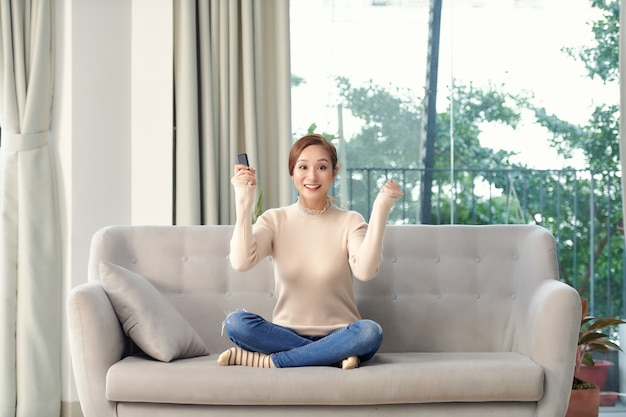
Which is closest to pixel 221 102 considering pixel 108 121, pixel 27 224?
pixel 108 121

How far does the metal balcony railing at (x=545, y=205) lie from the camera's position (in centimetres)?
459

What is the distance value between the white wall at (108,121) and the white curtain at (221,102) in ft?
0.26

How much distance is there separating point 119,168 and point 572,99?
7.53 ft

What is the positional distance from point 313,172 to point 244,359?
0.66 meters

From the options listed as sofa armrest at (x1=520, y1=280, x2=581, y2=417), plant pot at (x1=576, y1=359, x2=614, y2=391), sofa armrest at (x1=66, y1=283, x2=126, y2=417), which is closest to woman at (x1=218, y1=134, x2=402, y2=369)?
sofa armrest at (x1=66, y1=283, x2=126, y2=417)

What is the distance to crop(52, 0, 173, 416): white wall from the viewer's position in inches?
159

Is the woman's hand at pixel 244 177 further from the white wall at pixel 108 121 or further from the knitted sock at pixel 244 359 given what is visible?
the white wall at pixel 108 121

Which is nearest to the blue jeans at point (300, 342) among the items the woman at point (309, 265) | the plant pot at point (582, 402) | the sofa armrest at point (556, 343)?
the woman at point (309, 265)

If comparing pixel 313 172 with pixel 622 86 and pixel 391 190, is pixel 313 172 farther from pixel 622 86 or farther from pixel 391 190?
pixel 622 86

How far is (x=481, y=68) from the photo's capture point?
15.0 ft

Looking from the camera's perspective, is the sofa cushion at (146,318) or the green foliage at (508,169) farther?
the green foliage at (508,169)

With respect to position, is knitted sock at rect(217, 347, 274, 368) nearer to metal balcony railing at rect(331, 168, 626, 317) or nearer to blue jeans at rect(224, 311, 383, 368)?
blue jeans at rect(224, 311, 383, 368)

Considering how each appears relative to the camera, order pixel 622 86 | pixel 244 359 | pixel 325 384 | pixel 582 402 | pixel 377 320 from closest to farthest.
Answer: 1. pixel 325 384
2. pixel 244 359
3. pixel 377 320
4. pixel 582 402
5. pixel 622 86

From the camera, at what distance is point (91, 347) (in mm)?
2752
